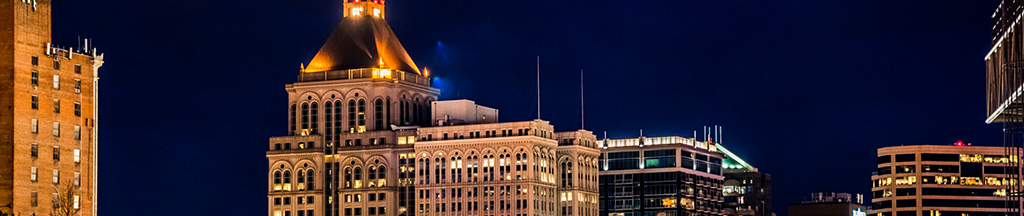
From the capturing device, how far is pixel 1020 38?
16512cm

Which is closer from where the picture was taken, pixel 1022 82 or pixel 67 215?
pixel 1022 82

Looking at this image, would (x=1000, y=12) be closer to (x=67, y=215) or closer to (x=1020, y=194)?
(x=1020, y=194)

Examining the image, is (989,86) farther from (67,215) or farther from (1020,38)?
(67,215)

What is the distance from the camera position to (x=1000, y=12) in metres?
175

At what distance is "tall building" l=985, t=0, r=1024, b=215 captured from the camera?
165625 millimetres

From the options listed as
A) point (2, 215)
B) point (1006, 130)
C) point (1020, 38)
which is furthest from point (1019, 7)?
point (2, 215)

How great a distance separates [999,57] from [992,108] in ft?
21.1

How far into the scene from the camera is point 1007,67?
169 m

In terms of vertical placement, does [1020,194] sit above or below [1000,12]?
below

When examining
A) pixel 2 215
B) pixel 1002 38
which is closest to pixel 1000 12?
pixel 1002 38

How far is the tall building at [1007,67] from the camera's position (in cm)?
16562

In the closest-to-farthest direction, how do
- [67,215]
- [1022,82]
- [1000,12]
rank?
1. [1022,82]
2. [1000,12]
3. [67,215]

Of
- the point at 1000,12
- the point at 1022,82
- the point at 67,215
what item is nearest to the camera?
the point at 1022,82

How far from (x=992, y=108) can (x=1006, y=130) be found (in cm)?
324
